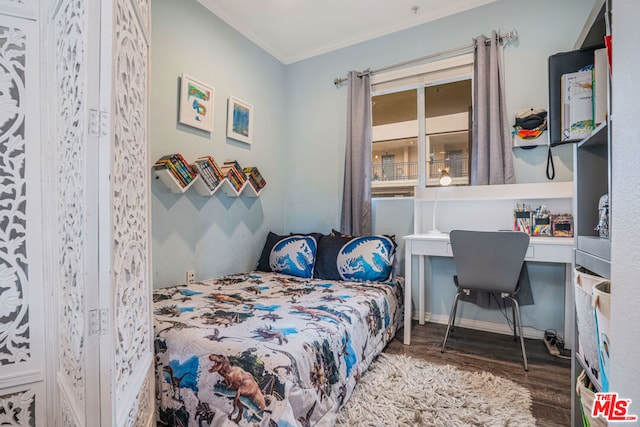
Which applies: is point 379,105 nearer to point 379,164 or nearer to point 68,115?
point 379,164

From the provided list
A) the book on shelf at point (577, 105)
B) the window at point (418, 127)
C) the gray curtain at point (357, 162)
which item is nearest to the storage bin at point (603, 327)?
the book on shelf at point (577, 105)

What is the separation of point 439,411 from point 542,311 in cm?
150

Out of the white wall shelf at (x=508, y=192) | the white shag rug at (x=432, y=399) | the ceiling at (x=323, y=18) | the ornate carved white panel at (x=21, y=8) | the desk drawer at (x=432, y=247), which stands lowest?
the white shag rug at (x=432, y=399)

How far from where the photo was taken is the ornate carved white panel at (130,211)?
0.83m

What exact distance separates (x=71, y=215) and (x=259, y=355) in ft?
2.60

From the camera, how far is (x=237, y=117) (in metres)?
2.87

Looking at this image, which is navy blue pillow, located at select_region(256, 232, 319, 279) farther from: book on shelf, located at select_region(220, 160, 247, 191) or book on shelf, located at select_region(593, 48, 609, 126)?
book on shelf, located at select_region(593, 48, 609, 126)

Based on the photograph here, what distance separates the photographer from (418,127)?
2.91 m

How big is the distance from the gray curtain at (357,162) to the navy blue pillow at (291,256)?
1.48 feet

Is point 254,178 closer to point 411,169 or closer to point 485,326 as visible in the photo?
point 411,169

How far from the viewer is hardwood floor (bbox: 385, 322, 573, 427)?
5.03ft

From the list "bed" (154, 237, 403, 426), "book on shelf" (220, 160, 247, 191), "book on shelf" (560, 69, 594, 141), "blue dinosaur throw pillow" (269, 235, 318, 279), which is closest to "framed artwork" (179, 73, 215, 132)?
"book on shelf" (220, 160, 247, 191)

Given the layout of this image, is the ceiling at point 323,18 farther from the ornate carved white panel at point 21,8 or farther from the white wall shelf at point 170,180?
the ornate carved white panel at point 21,8

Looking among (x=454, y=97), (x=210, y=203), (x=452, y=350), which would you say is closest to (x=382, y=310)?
(x=452, y=350)
